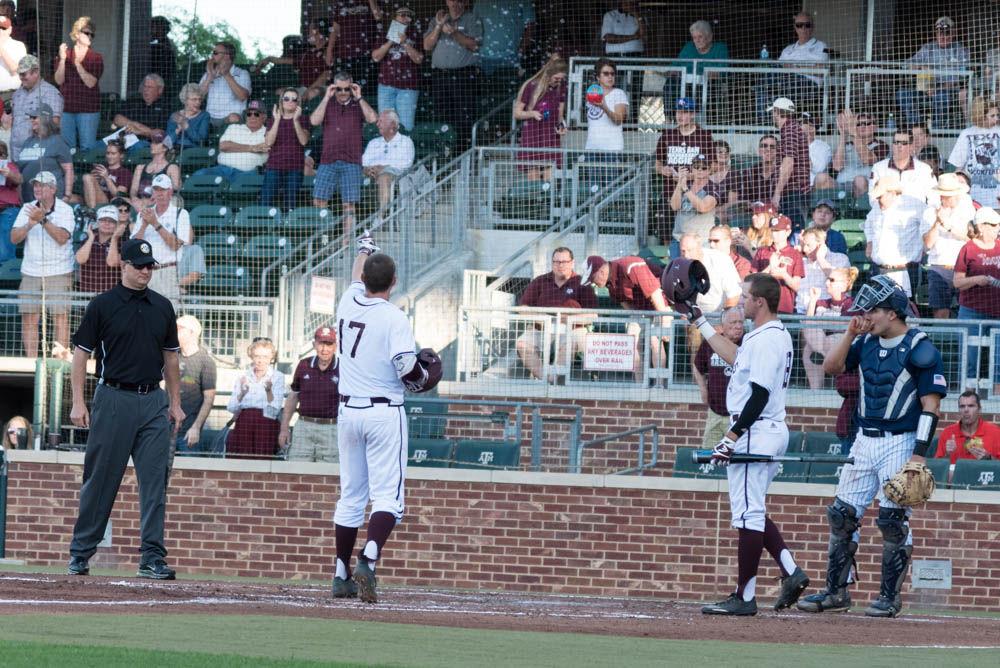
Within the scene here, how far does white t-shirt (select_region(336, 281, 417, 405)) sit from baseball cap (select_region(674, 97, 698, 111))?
375 inches

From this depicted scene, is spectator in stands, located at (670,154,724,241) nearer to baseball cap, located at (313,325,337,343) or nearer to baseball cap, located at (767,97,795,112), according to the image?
baseball cap, located at (767,97,795,112)

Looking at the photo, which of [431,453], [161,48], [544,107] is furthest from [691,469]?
[161,48]

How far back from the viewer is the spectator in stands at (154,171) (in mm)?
16875

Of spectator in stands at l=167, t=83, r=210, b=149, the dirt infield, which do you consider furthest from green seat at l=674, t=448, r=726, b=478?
spectator in stands at l=167, t=83, r=210, b=149

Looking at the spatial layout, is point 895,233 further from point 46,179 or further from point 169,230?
point 46,179

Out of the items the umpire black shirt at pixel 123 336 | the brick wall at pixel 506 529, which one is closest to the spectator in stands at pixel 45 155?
the brick wall at pixel 506 529

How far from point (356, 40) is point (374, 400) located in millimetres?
12483

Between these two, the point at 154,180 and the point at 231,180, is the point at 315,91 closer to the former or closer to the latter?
the point at 231,180

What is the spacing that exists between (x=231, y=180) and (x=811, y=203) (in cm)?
662

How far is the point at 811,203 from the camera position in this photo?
634 inches

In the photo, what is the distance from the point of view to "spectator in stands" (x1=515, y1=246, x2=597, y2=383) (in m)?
14.4

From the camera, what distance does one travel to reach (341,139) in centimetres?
1773

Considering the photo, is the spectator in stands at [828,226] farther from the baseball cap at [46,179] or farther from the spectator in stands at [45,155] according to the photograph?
the spectator in stands at [45,155]

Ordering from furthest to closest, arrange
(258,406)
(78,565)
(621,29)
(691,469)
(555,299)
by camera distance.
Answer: (621,29), (555,299), (258,406), (691,469), (78,565)
